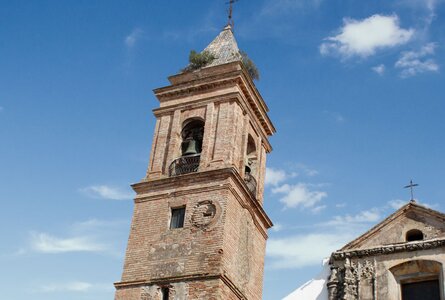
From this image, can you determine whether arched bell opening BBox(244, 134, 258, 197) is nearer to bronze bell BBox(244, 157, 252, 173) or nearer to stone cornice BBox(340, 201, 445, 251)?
bronze bell BBox(244, 157, 252, 173)

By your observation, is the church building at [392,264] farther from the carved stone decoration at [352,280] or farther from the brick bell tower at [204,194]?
the brick bell tower at [204,194]

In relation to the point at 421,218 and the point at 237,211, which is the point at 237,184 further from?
the point at 421,218

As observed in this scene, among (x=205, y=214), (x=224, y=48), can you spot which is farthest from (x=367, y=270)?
(x=224, y=48)

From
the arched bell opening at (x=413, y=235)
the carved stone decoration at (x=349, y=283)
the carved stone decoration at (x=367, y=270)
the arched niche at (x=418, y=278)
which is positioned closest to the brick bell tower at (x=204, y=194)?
the carved stone decoration at (x=349, y=283)

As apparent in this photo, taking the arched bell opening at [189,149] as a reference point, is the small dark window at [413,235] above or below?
below

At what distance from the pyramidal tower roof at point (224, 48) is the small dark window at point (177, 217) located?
5.91 m

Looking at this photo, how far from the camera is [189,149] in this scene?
71.6 feet

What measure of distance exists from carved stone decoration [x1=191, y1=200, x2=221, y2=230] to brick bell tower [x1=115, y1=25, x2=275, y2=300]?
1.2 inches

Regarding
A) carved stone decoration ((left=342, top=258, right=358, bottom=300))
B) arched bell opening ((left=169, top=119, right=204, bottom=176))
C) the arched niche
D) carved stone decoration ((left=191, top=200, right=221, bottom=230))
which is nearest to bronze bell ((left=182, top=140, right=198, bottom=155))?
arched bell opening ((left=169, top=119, right=204, bottom=176))

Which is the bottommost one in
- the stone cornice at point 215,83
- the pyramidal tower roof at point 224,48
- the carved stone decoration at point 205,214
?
the carved stone decoration at point 205,214

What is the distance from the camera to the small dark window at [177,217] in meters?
20.0

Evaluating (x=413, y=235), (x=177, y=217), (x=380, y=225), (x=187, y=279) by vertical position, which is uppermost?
(x=177, y=217)

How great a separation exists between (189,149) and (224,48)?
16.3ft

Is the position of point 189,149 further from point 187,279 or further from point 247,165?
point 187,279
